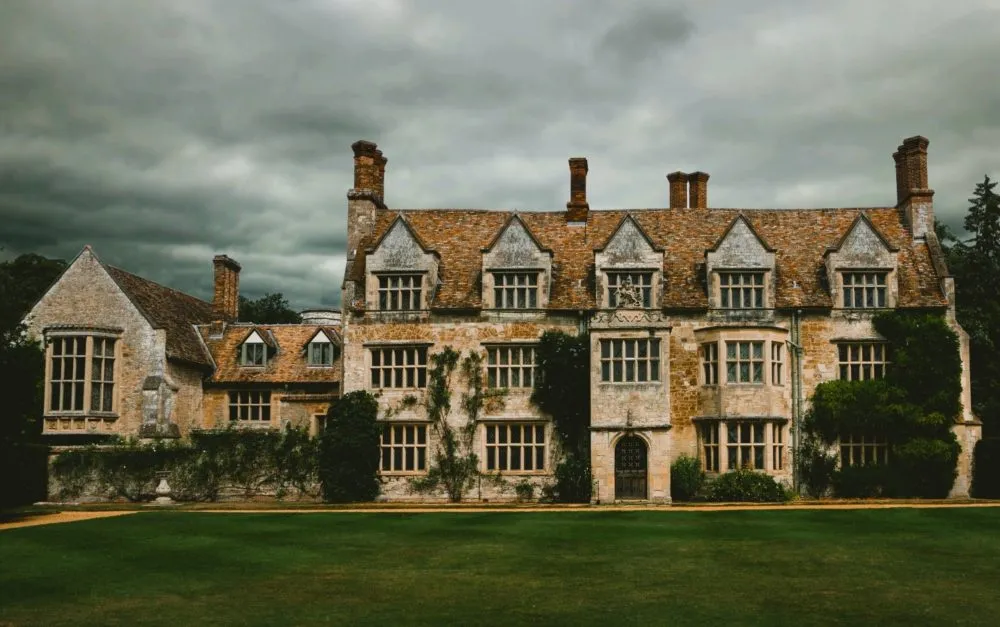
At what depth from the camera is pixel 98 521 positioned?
2348 cm

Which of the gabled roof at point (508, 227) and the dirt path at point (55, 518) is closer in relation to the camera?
the dirt path at point (55, 518)

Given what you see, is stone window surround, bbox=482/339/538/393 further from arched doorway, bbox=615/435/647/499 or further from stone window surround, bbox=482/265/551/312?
arched doorway, bbox=615/435/647/499

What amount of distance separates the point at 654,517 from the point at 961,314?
77.7 ft

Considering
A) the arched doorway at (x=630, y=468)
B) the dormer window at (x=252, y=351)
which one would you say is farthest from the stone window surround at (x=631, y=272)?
the dormer window at (x=252, y=351)

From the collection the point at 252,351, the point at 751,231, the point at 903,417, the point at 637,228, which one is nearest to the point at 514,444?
the point at 637,228

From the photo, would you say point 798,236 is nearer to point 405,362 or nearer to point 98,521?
point 405,362

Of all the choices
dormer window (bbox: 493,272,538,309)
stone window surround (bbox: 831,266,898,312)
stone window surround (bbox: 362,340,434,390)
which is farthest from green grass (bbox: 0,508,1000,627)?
dormer window (bbox: 493,272,538,309)

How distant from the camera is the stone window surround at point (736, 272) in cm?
3347

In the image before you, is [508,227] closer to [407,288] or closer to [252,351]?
[407,288]

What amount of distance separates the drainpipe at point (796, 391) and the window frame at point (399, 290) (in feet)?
43.9

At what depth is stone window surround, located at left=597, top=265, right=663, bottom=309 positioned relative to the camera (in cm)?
3362

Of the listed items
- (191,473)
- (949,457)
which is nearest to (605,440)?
(949,457)

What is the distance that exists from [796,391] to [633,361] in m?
6.16

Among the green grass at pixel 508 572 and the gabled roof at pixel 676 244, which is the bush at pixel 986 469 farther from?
the green grass at pixel 508 572
